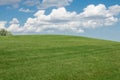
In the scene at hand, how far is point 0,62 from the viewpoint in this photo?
86.7 feet

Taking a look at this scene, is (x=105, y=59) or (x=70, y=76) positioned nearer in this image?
(x=70, y=76)

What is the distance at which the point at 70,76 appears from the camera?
21016mm

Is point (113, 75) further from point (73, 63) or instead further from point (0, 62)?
point (0, 62)

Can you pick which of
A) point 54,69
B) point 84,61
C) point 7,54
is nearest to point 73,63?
point 84,61

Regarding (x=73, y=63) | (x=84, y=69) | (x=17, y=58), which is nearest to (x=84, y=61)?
(x=73, y=63)

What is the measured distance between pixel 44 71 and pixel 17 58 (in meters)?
7.27

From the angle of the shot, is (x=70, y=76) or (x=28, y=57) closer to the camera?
(x=70, y=76)

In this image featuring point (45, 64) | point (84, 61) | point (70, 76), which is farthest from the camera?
point (84, 61)

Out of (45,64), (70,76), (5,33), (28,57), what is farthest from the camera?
(5,33)

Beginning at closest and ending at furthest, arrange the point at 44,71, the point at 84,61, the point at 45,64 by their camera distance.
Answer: the point at 44,71 → the point at 45,64 → the point at 84,61

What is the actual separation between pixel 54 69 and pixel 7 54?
1029cm

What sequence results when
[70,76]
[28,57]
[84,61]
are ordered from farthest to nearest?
[28,57] < [84,61] < [70,76]

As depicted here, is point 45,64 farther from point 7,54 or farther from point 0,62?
point 7,54

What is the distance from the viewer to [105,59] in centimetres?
2900
